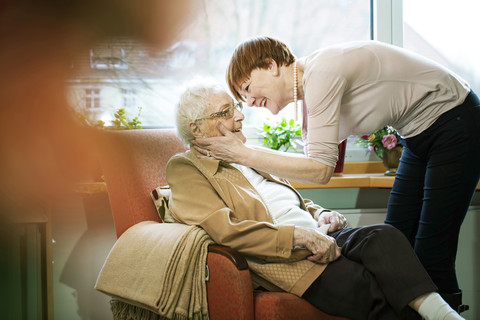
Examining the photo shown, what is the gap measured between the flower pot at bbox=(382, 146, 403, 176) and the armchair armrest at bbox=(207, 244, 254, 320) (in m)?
1.39

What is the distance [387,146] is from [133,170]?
1366 millimetres

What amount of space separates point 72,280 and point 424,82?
1.74 meters

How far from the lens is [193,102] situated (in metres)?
1.59

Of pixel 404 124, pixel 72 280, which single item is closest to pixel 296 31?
pixel 404 124

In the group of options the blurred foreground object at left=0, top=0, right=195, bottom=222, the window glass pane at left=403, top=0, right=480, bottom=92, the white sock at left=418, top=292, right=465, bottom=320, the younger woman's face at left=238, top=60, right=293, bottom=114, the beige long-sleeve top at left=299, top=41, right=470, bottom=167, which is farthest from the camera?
the window glass pane at left=403, top=0, right=480, bottom=92

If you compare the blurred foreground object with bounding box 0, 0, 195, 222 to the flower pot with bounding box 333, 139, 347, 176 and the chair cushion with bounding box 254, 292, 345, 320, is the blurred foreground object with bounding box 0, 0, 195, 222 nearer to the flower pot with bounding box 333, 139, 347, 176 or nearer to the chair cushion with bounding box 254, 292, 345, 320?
the chair cushion with bounding box 254, 292, 345, 320

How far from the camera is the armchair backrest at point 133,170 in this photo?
1613mm

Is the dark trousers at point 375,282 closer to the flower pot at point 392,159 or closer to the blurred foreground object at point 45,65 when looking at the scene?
the flower pot at point 392,159

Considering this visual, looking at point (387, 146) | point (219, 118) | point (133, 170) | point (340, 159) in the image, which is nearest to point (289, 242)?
point (219, 118)

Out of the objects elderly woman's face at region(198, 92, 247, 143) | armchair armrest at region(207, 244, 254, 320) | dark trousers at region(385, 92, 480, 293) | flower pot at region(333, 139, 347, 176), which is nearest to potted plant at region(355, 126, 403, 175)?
flower pot at region(333, 139, 347, 176)

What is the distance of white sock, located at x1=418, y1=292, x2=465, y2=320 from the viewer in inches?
47.1

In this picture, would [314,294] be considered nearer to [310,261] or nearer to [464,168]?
[310,261]

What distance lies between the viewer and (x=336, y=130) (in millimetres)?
1422

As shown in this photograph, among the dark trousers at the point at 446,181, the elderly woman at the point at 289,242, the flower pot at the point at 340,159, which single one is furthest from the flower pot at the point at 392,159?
the elderly woman at the point at 289,242
